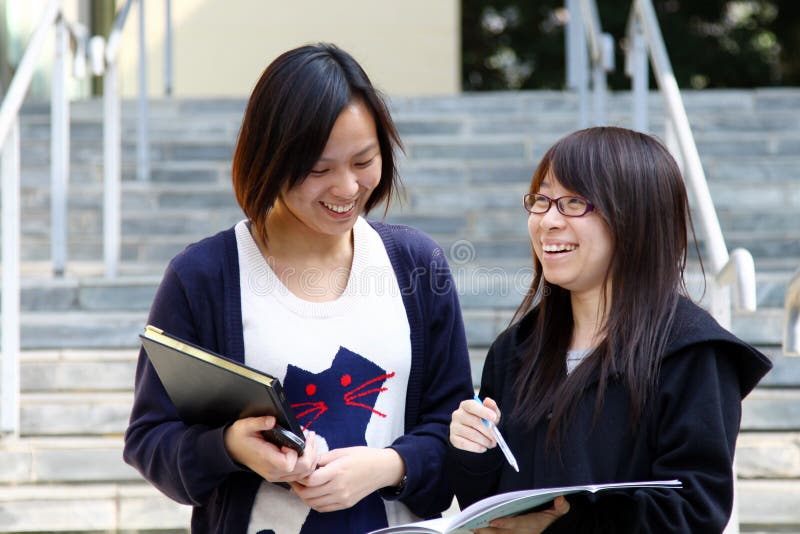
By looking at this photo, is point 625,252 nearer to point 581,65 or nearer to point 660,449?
point 660,449

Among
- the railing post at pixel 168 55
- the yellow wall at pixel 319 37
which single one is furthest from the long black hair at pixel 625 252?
the yellow wall at pixel 319 37

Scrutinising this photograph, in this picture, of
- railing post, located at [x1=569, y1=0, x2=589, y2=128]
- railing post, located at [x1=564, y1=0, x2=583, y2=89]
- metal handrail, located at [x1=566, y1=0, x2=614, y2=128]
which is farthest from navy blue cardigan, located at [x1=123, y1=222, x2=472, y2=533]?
railing post, located at [x1=564, y1=0, x2=583, y2=89]

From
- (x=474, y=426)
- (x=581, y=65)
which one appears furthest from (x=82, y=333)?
(x=581, y=65)

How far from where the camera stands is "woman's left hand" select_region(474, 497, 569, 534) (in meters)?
1.83

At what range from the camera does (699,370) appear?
1794 mm

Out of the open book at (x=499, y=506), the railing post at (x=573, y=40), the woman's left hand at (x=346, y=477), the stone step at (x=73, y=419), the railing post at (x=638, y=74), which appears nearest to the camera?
the open book at (x=499, y=506)

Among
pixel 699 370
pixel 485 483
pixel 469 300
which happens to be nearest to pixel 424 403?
pixel 485 483

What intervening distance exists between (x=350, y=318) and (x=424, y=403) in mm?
231

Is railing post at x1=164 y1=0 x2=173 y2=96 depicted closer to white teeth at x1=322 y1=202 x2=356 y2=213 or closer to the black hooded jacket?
white teeth at x1=322 y1=202 x2=356 y2=213

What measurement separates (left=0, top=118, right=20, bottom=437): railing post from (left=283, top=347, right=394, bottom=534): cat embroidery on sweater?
208 centimetres

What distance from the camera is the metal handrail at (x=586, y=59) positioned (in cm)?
561

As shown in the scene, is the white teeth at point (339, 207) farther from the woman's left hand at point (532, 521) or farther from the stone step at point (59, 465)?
the stone step at point (59, 465)

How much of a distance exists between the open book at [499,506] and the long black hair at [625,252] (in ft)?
0.65

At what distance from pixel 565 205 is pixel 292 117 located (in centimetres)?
50
